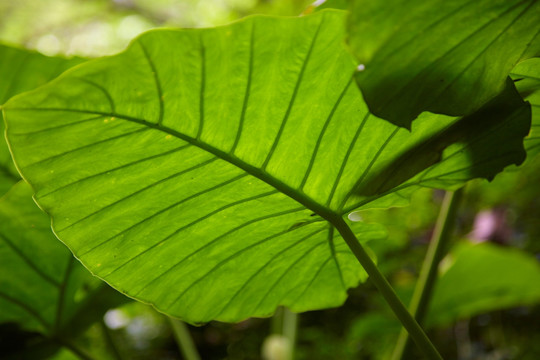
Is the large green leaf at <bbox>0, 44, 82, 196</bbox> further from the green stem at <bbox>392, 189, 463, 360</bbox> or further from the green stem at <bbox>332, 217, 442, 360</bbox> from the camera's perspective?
the green stem at <bbox>392, 189, 463, 360</bbox>

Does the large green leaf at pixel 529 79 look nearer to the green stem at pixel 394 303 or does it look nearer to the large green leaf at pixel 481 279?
the green stem at pixel 394 303

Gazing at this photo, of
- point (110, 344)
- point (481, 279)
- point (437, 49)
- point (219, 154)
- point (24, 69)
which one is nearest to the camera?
point (437, 49)

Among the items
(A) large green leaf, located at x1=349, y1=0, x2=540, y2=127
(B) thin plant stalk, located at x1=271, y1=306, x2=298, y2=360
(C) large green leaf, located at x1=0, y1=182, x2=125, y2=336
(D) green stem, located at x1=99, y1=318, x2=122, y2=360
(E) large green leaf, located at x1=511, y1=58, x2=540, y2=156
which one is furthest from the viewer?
(B) thin plant stalk, located at x1=271, y1=306, x2=298, y2=360

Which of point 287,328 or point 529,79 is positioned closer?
point 529,79

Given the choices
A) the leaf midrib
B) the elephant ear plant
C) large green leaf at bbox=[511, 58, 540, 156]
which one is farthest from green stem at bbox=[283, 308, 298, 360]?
large green leaf at bbox=[511, 58, 540, 156]

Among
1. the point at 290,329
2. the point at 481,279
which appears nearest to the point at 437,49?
the point at 481,279

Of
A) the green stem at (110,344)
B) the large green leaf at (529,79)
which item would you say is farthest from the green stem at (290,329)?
the large green leaf at (529,79)

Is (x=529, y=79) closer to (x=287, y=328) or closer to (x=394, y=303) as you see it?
(x=394, y=303)
